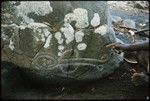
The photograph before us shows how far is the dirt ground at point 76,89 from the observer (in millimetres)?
4293

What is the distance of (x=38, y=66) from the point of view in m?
4.54

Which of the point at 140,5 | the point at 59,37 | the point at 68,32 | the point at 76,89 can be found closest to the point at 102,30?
the point at 68,32

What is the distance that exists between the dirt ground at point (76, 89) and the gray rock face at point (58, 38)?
0.15m

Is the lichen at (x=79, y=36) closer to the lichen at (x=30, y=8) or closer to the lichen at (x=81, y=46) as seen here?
the lichen at (x=81, y=46)

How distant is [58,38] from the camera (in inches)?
179

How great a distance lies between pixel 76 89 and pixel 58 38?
880 millimetres

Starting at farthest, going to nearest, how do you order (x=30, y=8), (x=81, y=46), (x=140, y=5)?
(x=140, y=5) < (x=81, y=46) < (x=30, y=8)

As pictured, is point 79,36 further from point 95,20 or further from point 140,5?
point 140,5

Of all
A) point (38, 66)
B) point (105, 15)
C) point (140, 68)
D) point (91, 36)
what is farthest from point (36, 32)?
point (140, 68)

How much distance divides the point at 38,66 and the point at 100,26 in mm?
1218

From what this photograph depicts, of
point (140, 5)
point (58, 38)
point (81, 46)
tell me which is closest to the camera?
point (58, 38)

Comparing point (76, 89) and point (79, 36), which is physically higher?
point (79, 36)

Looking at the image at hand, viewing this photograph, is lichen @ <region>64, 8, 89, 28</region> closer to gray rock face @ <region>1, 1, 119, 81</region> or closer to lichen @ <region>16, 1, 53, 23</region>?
gray rock face @ <region>1, 1, 119, 81</region>

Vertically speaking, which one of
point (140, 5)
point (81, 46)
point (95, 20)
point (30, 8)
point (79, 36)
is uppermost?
point (30, 8)
